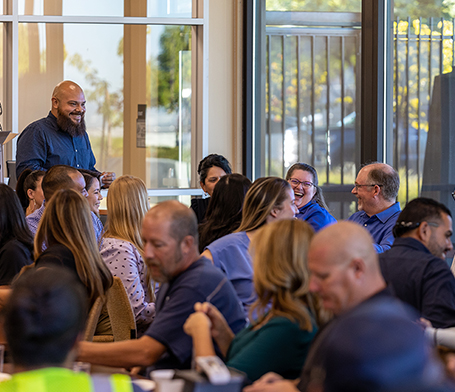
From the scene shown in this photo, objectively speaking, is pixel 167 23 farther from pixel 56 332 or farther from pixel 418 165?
pixel 56 332

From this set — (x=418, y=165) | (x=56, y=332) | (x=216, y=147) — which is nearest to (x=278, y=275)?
(x=56, y=332)

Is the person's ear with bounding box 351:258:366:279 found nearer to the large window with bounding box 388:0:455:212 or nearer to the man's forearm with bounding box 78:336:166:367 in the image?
the man's forearm with bounding box 78:336:166:367

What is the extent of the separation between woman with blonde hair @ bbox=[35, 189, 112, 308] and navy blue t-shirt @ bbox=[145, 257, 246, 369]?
2.20ft

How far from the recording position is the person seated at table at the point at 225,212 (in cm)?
349

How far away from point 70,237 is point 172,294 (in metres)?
0.76

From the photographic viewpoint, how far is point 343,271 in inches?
65.9

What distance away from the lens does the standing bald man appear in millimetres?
5395

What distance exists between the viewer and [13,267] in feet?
10.5

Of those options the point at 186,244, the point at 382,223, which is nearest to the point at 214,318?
the point at 186,244

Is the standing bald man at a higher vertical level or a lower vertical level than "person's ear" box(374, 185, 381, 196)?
higher

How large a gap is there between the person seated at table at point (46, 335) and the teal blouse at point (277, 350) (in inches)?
25.7

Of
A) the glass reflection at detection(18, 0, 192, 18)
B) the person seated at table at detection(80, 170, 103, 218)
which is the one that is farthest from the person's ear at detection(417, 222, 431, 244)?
the glass reflection at detection(18, 0, 192, 18)

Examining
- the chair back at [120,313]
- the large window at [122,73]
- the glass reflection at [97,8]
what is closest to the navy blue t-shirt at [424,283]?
the chair back at [120,313]

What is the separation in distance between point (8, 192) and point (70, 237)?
702 mm
